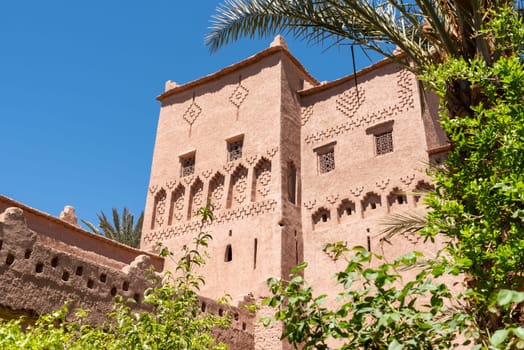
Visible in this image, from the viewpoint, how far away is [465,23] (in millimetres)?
5477

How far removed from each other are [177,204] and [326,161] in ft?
13.4

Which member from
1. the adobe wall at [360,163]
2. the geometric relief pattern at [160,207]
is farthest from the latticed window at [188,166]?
the adobe wall at [360,163]

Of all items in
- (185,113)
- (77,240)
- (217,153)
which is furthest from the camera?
(185,113)

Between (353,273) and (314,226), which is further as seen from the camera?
(314,226)

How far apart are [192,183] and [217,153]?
3.34ft

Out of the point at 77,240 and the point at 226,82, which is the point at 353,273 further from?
the point at 226,82

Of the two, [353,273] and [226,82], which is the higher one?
[226,82]

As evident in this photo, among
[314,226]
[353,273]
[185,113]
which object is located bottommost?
[353,273]

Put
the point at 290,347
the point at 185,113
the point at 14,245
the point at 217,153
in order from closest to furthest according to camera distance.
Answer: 1. the point at 14,245
2. the point at 290,347
3. the point at 217,153
4. the point at 185,113

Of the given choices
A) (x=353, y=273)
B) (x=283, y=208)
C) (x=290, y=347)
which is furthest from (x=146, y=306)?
(x=353, y=273)

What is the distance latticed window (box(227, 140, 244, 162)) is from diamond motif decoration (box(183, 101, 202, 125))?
162 cm

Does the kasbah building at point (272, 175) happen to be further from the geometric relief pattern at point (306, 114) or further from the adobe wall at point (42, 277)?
the adobe wall at point (42, 277)

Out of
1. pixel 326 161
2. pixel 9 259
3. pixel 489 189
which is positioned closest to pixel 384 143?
pixel 326 161

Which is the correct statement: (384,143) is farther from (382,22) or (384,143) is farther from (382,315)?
(382,315)
